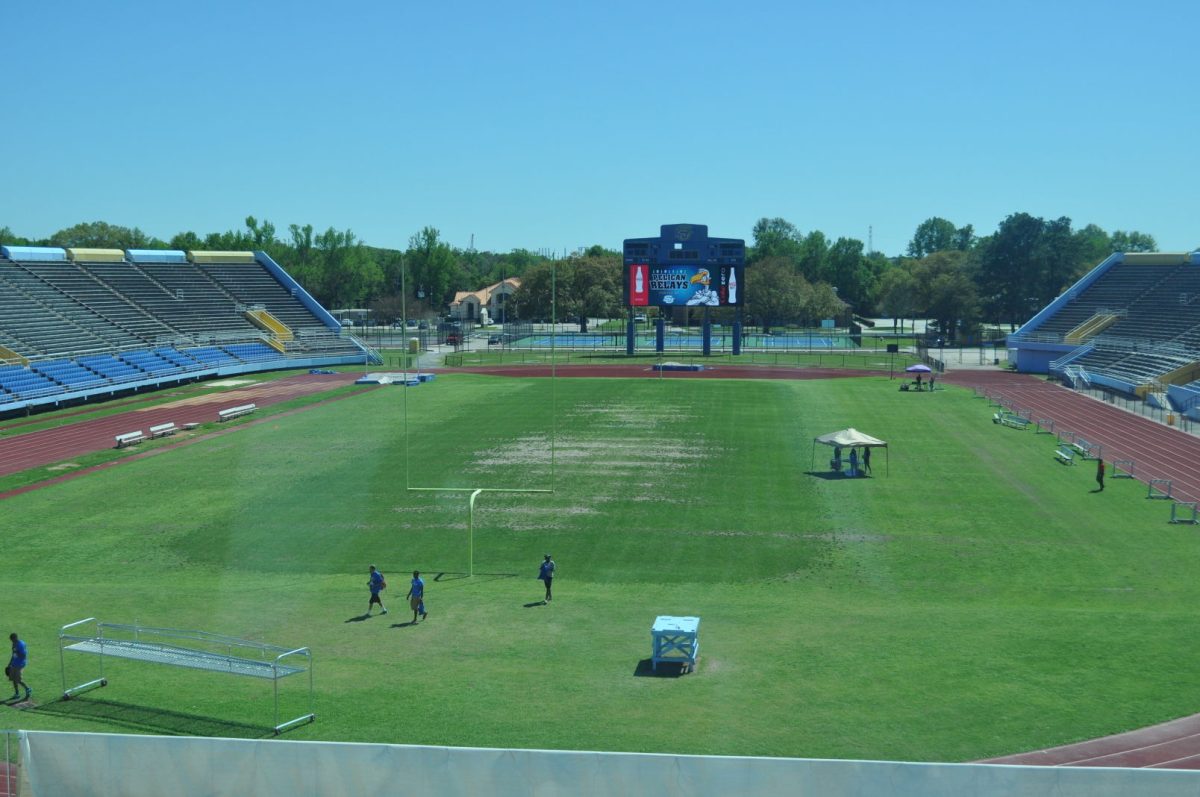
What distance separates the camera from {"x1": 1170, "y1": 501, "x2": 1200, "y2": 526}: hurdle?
30.9m

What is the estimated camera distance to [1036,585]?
25156mm

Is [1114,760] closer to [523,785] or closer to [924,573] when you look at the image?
[523,785]

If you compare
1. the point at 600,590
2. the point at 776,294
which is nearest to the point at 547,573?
the point at 600,590

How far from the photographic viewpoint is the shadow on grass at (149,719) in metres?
16.6

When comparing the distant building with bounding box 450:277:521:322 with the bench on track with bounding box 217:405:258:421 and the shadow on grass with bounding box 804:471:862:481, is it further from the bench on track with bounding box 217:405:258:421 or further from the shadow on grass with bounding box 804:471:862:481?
the shadow on grass with bounding box 804:471:862:481

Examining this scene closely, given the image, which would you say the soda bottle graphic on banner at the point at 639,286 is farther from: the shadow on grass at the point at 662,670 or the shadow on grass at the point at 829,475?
the shadow on grass at the point at 662,670

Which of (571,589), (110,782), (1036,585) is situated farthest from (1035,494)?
(110,782)

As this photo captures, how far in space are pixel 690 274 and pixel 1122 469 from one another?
51239mm

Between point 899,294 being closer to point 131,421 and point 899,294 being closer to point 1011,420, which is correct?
point 1011,420

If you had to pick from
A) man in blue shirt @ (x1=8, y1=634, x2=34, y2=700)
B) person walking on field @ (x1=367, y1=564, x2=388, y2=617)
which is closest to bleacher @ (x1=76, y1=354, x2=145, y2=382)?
person walking on field @ (x1=367, y1=564, x2=388, y2=617)

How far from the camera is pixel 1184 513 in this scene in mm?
31953

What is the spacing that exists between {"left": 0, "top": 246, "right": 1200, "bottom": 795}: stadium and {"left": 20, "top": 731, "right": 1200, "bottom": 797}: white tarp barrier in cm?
4

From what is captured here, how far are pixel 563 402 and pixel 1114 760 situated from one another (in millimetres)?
44694

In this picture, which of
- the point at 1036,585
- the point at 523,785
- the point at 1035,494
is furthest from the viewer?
the point at 1035,494
